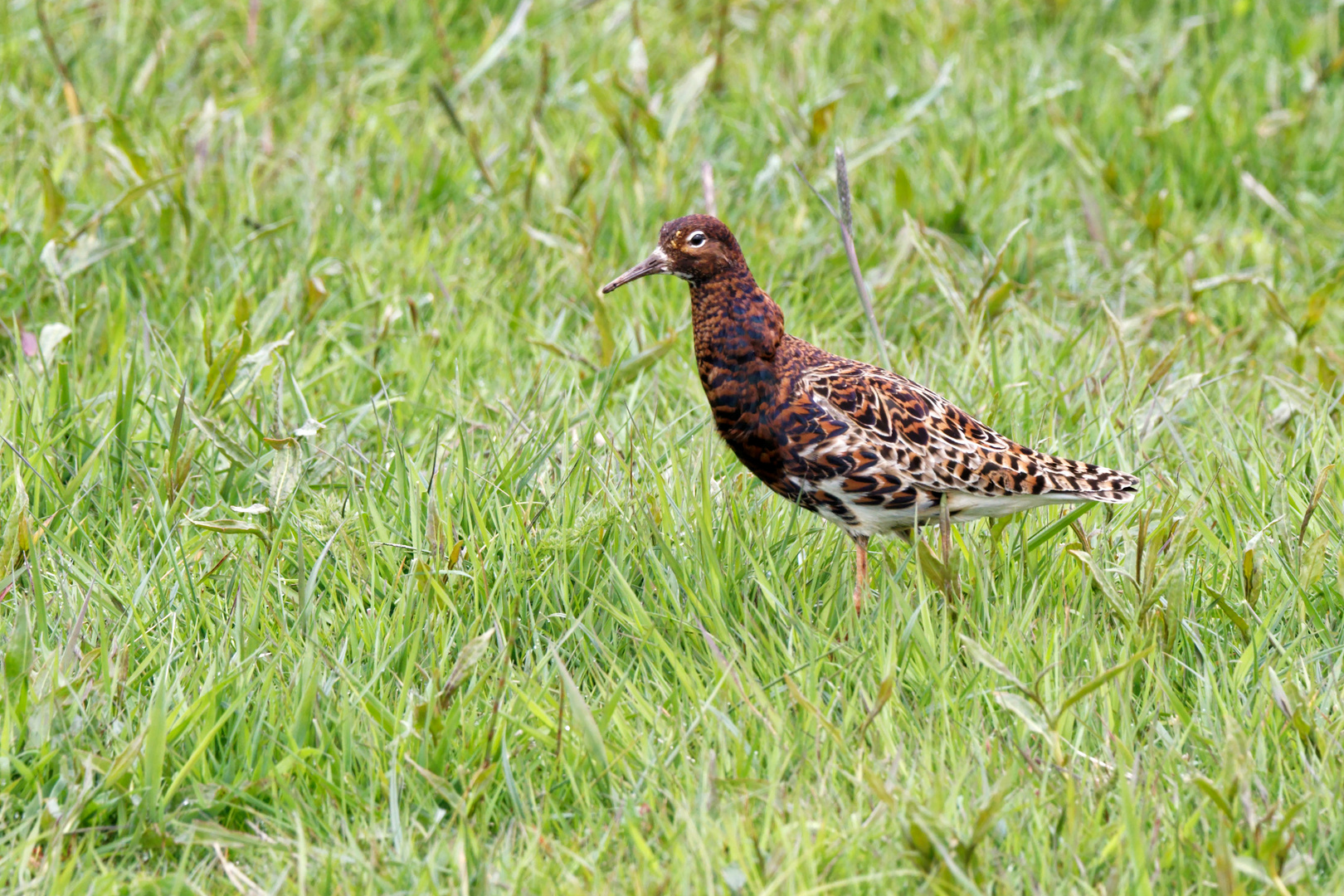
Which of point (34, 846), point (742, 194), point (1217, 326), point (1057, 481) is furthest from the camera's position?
point (742, 194)

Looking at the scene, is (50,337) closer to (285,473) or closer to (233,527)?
(285,473)

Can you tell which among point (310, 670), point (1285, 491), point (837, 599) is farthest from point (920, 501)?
point (310, 670)

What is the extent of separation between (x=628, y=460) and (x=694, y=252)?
0.76 meters

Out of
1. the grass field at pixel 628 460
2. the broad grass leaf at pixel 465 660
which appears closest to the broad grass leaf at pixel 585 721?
the grass field at pixel 628 460

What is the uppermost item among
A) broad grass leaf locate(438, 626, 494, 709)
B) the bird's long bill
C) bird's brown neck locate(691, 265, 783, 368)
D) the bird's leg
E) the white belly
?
the bird's long bill

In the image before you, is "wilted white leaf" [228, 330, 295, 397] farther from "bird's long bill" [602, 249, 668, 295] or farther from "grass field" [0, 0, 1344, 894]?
"bird's long bill" [602, 249, 668, 295]

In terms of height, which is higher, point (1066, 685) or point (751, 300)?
point (751, 300)

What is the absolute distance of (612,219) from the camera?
276 inches

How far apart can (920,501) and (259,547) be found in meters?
2.03

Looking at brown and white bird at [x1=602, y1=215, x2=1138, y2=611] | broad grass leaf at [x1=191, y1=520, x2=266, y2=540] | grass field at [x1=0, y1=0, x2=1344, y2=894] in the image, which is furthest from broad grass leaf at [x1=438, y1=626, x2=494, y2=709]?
brown and white bird at [x1=602, y1=215, x2=1138, y2=611]

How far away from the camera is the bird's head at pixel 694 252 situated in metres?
4.61

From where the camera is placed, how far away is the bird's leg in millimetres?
4285

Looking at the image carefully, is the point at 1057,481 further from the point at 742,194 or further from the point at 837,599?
the point at 742,194

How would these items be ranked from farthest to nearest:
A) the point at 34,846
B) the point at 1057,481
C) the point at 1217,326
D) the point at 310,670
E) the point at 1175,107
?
the point at 1175,107 < the point at 1217,326 < the point at 1057,481 < the point at 310,670 < the point at 34,846
